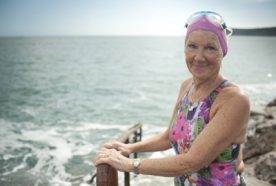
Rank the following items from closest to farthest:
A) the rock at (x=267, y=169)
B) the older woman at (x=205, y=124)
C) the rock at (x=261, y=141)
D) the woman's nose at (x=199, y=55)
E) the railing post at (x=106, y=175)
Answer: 1. the older woman at (x=205, y=124)
2. the railing post at (x=106, y=175)
3. the woman's nose at (x=199, y=55)
4. the rock at (x=267, y=169)
5. the rock at (x=261, y=141)

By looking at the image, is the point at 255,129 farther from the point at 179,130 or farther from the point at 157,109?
the point at 157,109

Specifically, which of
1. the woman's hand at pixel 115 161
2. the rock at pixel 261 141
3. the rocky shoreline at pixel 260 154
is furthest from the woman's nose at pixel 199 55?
the rock at pixel 261 141

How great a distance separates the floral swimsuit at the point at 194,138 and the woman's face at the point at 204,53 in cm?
14

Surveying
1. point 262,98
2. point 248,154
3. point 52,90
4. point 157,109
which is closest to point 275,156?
point 248,154

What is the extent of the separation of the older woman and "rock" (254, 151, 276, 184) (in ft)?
12.2

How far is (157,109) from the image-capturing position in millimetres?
27328

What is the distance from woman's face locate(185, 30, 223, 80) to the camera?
201 centimetres

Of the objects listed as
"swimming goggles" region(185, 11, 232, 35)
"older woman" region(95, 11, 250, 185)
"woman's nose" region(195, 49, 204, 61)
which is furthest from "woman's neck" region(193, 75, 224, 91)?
"swimming goggles" region(185, 11, 232, 35)

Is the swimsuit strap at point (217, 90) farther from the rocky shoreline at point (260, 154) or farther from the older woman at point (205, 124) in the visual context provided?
the rocky shoreline at point (260, 154)

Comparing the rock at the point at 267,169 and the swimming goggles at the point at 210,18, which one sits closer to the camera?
the swimming goggles at the point at 210,18

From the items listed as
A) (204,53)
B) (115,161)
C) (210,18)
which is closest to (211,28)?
(210,18)

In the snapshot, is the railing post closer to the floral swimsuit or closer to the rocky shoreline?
the floral swimsuit

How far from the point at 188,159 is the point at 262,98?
30.2 m

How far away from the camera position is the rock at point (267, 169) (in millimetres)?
5301
